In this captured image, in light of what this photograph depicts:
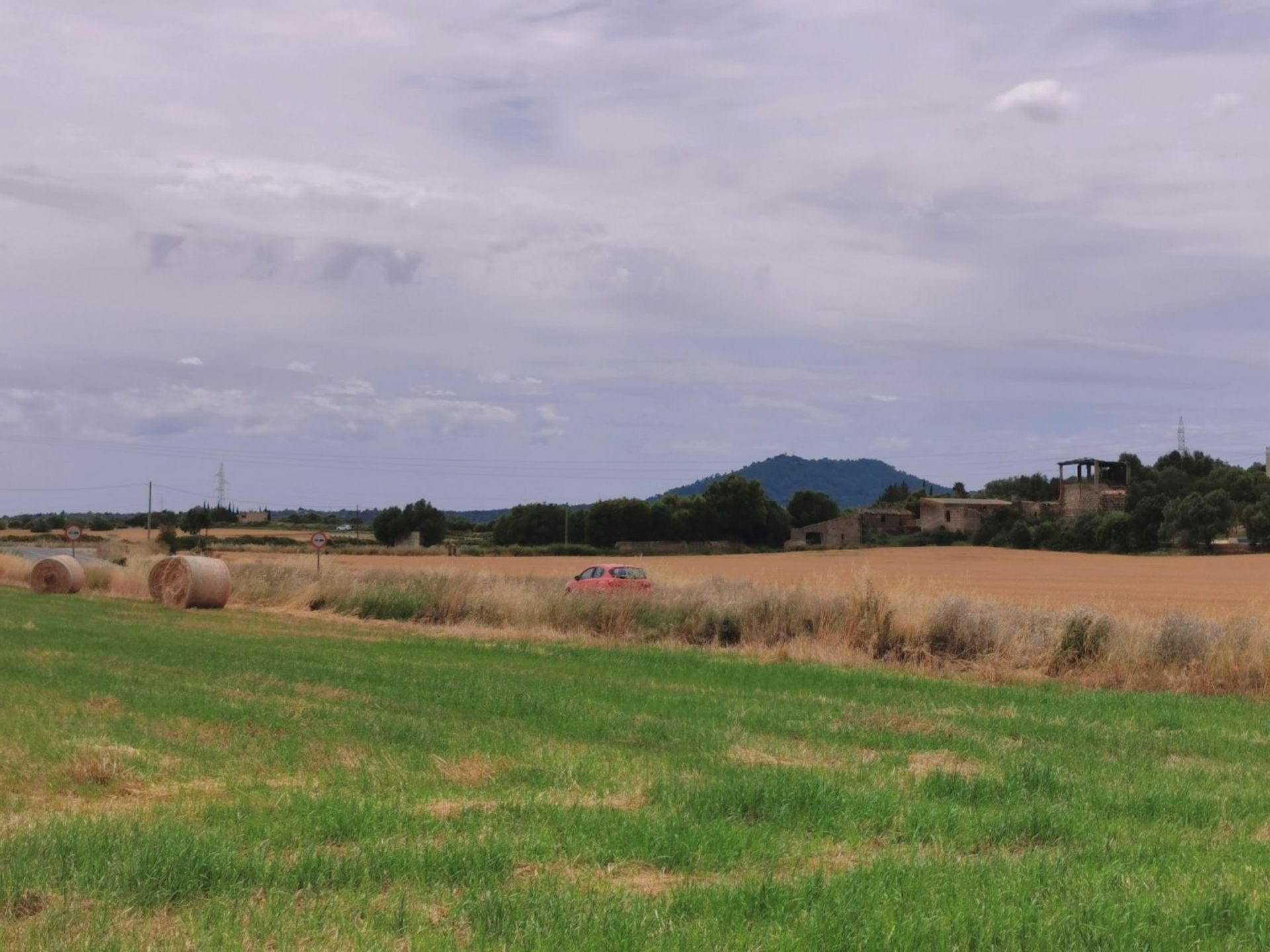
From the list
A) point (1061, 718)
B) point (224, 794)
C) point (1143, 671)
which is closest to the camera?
point (224, 794)

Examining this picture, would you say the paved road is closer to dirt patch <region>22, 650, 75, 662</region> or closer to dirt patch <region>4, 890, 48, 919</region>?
dirt patch <region>22, 650, 75, 662</region>

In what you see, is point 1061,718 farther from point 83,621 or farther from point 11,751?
point 83,621

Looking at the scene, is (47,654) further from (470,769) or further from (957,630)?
(957,630)

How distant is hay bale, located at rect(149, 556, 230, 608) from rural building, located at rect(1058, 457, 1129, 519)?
251ft

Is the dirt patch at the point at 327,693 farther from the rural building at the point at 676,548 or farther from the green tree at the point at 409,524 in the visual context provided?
the green tree at the point at 409,524

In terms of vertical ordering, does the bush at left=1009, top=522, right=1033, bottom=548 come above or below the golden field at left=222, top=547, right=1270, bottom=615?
above

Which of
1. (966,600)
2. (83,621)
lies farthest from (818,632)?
(83,621)

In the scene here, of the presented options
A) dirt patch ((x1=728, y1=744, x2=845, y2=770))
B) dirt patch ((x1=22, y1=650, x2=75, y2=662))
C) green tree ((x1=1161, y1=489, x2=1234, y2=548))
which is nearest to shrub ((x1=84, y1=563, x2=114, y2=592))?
dirt patch ((x1=22, y1=650, x2=75, y2=662))

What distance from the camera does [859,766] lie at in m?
10.7

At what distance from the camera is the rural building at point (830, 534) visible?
358ft

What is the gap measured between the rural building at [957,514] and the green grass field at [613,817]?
95.5m

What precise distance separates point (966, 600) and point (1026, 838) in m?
16.4

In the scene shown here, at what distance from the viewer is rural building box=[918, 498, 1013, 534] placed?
110 metres

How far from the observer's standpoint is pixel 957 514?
11200 cm
